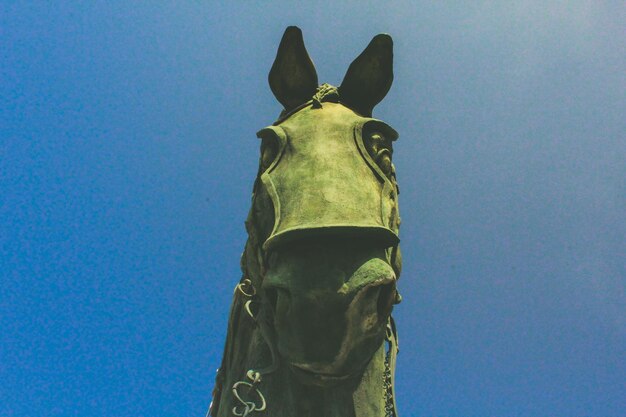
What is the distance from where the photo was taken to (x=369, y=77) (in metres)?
3.20

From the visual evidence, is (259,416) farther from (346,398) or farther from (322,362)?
(322,362)

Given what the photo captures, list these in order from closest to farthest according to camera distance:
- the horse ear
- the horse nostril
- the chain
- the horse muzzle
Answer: the horse muzzle
the horse nostril
the chain
the horse ear

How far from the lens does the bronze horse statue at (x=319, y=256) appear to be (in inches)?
75.0

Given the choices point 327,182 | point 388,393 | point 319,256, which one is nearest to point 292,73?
point 327,182

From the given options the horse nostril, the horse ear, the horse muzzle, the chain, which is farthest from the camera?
the horse ear

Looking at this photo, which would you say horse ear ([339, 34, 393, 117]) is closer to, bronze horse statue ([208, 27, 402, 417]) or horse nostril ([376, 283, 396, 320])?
bronze horse statue ([208, 27, 402, 417])

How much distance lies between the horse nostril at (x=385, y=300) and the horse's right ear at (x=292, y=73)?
168 centimetres

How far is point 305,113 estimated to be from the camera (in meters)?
2.89

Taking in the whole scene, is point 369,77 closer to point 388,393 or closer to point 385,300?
point 385,300

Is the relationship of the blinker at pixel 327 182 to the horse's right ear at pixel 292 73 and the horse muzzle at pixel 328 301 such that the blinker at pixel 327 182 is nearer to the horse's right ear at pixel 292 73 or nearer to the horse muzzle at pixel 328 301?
the horse muzzle at pixel 328 301

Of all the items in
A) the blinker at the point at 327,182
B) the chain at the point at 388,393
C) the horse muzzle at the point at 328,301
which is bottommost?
the chain at the point at 388,393

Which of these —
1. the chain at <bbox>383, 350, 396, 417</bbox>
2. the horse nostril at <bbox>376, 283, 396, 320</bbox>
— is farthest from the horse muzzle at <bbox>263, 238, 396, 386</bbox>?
the chain at <bbox>383, 350, 396, 417</bbox>

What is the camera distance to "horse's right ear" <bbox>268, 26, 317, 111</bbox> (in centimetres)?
317

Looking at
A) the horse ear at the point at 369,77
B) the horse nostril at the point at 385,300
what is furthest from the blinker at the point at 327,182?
the horse ear at the point at 369,77
